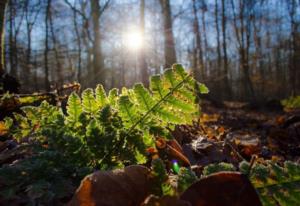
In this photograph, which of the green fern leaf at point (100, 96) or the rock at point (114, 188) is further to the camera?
the green fern leaf at point (100, 96)

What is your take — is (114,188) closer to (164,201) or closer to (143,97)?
(164,201)

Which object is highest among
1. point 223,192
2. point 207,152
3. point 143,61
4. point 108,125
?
point 143,61

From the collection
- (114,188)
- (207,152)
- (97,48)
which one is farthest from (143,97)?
(97,48)

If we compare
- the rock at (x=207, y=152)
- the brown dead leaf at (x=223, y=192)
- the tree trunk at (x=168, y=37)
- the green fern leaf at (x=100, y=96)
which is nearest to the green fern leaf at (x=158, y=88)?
the green fern leaf at (x=100, y=96)

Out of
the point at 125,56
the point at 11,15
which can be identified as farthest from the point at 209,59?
the point at 11,15

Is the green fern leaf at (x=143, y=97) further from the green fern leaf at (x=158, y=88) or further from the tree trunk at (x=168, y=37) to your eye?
the tree trunk at (x=168, y=37)

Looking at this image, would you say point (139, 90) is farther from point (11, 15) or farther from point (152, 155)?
point (11, 15)
